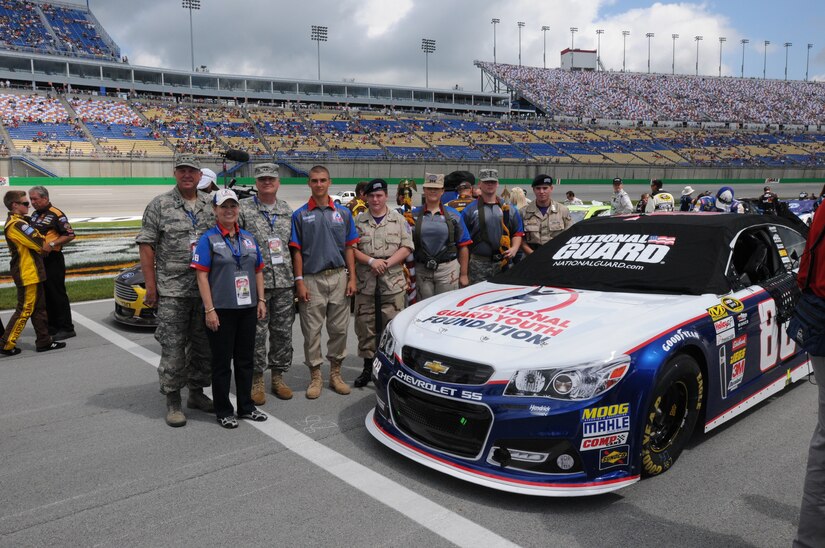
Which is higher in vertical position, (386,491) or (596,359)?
(596,359)

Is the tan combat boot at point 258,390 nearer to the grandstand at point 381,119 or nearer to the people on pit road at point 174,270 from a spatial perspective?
the people on pit road at point 174,270

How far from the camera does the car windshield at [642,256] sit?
13.5 ft

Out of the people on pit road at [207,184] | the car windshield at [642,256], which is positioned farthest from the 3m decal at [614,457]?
the people on pit road at [207,184]

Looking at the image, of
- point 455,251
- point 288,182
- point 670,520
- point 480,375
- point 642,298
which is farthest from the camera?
point 288,182

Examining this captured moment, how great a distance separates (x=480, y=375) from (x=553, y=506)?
76 cm

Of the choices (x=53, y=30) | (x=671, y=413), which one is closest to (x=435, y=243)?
(x=671, y=413)

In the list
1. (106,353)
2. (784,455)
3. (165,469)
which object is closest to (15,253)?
(106,353)

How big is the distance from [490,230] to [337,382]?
6.94 ft

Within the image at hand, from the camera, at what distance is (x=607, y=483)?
3146 mm

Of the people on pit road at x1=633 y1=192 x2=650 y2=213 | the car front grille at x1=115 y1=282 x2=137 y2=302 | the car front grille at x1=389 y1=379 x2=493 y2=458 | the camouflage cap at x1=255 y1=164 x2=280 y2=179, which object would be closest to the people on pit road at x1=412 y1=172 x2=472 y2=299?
the camouflage cap at x1=255 y1=164 x2=280 y2=179

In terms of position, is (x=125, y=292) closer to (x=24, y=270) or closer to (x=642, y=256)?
(x=24, y=270)

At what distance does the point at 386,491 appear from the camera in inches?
132

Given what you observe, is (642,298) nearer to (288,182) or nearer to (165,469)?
(165,469)

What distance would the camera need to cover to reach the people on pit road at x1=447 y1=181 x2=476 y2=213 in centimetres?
664
